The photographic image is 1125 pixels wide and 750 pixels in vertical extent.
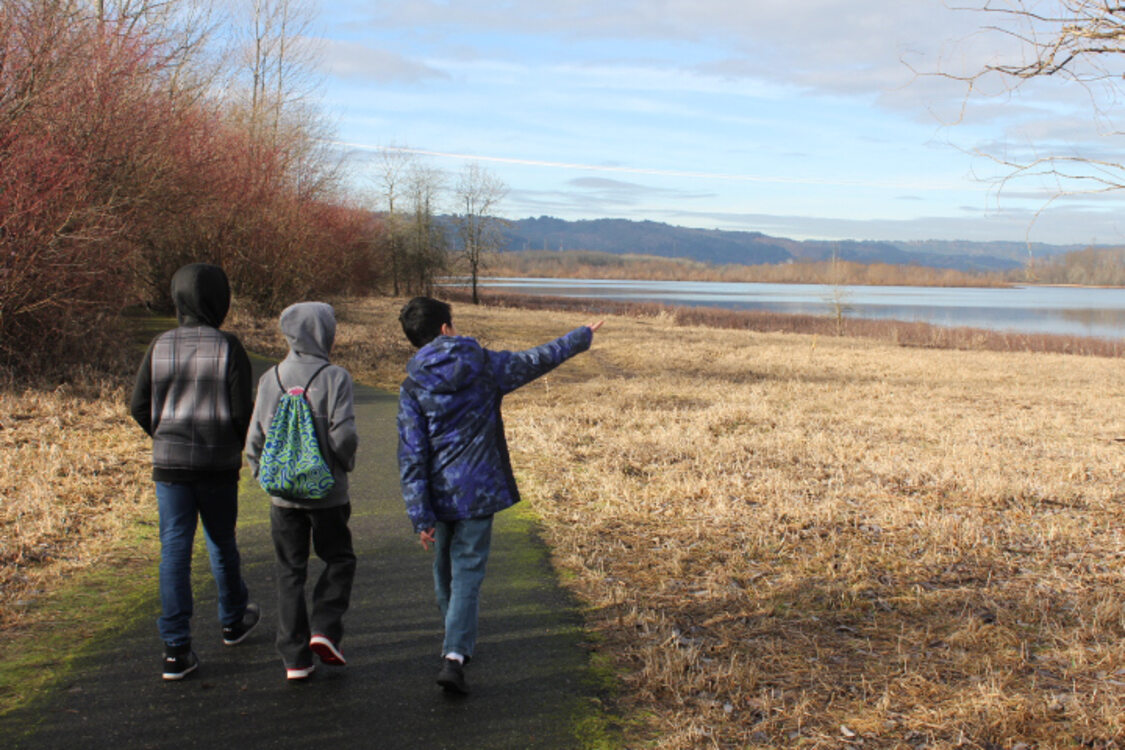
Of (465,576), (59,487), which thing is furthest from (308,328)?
(59,487)

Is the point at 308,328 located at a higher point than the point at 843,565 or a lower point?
higher

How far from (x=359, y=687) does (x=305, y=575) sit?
0.57 meters

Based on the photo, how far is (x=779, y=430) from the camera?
11.1 m

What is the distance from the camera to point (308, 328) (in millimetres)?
3828

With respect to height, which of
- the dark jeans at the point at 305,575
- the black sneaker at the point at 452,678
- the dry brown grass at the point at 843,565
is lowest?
the dry brown grass at the point at 843,565

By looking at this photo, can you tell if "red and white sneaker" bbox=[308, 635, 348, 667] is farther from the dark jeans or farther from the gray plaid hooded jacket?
the gray plaid hooded jacket

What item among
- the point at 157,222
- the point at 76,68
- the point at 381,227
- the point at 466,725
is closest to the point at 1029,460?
the point at 466,725

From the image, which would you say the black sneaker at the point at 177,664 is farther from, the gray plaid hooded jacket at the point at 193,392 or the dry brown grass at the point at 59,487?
the dry brown grass at the point at 59,487

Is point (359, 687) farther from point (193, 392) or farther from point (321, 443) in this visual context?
point (193, 392)

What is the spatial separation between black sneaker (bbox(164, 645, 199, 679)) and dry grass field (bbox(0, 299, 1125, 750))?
130cm

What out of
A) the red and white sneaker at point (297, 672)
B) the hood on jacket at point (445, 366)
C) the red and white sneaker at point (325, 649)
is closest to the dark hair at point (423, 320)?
the hood on jacket at point (445, 366)

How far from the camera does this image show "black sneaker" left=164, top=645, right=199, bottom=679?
386 centimetres

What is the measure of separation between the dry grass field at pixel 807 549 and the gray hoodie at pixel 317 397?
5.64 feet

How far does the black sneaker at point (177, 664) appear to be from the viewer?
386cm
